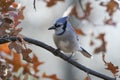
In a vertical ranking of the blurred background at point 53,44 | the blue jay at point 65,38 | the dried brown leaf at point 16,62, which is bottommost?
the dried brown leaf at point 16,62

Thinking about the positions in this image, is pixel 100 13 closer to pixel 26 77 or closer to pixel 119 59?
pixel 119 59

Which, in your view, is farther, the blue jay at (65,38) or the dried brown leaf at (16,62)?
the blue jay at (65,38)

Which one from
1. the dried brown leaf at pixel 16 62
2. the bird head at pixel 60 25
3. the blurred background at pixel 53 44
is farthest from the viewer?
the blurred background at pixel 53 44

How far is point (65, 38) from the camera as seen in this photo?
2383mm

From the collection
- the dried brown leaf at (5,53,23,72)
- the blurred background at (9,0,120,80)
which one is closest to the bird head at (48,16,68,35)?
the dried brown leaf at (5,53,23,72)

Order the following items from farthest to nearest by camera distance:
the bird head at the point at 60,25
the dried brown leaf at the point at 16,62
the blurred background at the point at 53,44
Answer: the blurred background at the point at 53,44 < the bird head at the point at 60,25 < the dried brown leaf at the point at 16,62

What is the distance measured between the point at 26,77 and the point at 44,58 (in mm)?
7105

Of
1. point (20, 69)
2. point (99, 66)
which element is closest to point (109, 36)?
point (99, 66)

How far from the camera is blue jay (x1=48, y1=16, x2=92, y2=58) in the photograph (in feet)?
7.55

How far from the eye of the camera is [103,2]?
99.5 inches

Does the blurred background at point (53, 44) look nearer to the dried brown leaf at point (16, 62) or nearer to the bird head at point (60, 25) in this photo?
the bird head at point (60, 25)

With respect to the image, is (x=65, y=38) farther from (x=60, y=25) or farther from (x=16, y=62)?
(x=16, y=62)

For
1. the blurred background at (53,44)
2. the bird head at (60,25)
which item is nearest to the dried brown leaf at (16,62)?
the bird head at (60,25)

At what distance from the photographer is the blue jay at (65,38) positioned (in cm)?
230
